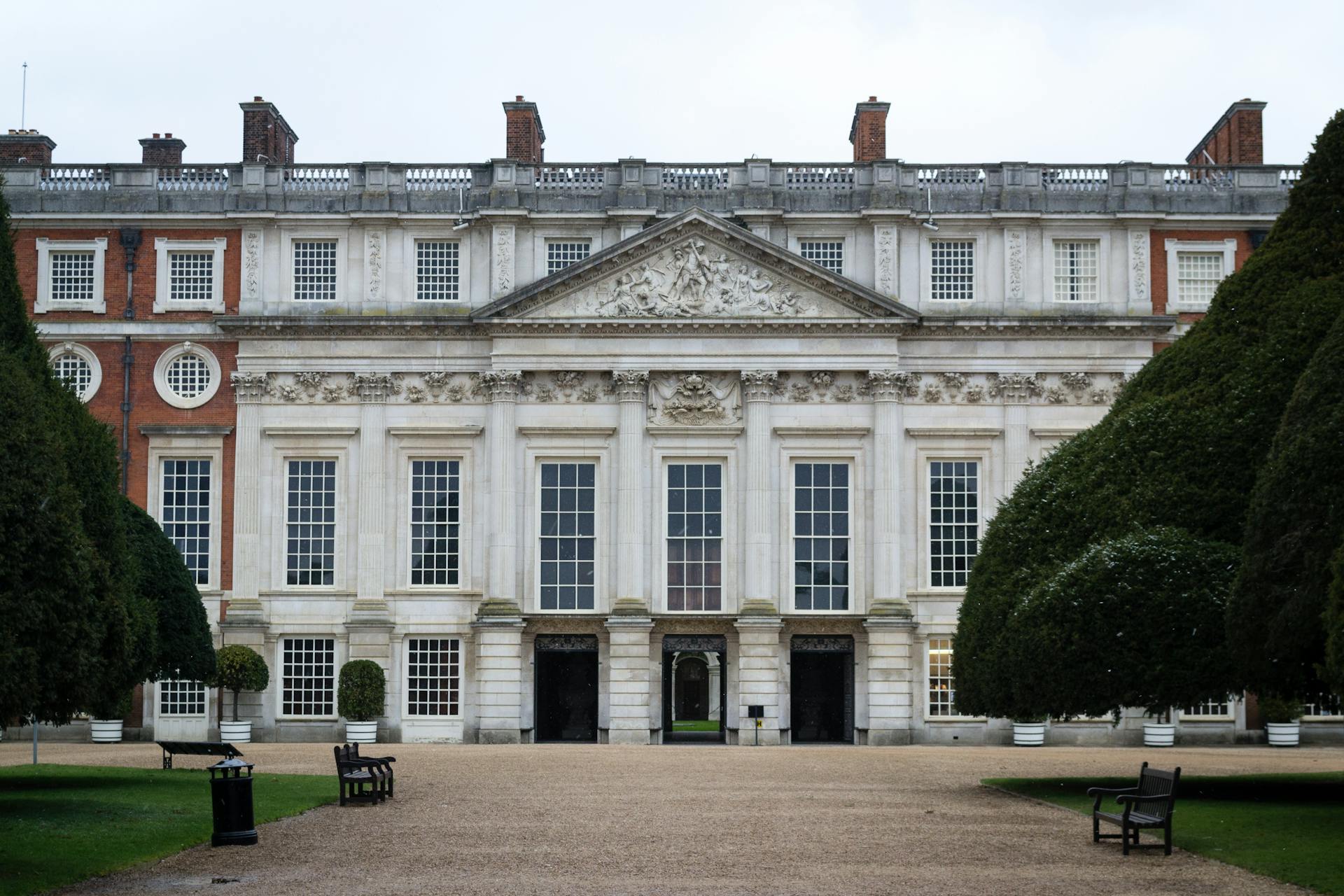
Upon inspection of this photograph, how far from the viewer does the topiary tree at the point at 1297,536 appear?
21281 mm

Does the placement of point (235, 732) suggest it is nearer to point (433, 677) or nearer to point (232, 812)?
point (433, 677)

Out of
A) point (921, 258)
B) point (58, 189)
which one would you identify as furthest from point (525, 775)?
point (58, 189)

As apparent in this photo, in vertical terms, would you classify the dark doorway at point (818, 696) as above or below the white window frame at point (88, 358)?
below

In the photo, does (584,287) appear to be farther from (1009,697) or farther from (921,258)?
(1009,697)

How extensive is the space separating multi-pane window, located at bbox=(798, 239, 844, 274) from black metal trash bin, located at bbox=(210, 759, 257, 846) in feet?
96.8

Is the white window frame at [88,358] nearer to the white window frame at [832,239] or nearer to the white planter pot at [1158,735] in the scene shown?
the white window frame at [832,239]

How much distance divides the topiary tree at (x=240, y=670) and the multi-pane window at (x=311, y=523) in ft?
8.05

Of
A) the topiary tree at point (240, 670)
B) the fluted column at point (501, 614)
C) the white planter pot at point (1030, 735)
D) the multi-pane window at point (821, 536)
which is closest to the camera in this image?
the topiary tree at point (240, 670)

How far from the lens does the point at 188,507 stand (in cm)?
4547

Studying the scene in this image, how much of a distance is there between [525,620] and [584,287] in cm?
864

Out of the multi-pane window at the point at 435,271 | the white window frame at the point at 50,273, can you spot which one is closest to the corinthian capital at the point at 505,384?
the multi-pane window at the point at 435,271

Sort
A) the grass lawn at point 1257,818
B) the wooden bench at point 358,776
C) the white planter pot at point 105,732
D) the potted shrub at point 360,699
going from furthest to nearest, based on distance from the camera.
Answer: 1. the white planter pot at point 105,732
2. the potted shrub at point 360,699
3. the wooden bench at point 358,776
4. the grass lawn at point 1257,818

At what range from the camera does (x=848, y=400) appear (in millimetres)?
44719

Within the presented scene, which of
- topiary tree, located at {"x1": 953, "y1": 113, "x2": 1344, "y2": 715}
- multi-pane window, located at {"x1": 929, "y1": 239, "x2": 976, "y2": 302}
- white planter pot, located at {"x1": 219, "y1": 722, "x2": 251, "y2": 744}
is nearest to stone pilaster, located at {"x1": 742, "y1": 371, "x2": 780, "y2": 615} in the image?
multi-pane window, located at {"x1": 929, "y1": 239, "x2": 976, "y2": 302}
